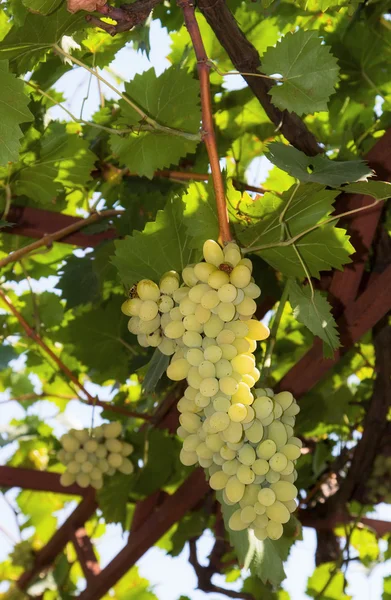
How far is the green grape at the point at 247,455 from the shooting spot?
828 mm

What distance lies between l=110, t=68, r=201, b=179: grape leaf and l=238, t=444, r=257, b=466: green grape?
0.58m

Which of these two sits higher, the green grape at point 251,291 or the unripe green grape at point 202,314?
the green grape at point 251,291

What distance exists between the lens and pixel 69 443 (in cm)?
174

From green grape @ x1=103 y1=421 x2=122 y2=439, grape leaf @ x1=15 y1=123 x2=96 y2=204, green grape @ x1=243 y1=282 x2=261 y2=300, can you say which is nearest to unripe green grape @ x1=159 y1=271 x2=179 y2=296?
green grape @ x1=243 y1=282 x2=261 y2=300

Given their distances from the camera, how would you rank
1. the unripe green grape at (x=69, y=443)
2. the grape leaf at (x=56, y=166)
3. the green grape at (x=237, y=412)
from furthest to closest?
the unripe green grape at (x=69, y=443), the grape leaf at (x=56, y=166), the green grape at (x=237, y=412)

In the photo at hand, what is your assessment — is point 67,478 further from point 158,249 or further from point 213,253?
point 213,253

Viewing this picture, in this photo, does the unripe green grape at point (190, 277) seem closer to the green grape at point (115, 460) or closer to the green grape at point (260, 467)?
the green grape at point (260, 467)

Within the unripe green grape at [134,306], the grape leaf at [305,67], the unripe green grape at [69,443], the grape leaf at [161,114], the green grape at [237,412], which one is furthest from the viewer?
the unripe green grape at [69,443]

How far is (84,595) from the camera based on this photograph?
6.75ft

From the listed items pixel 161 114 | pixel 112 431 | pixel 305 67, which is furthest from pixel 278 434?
pixel 112 431

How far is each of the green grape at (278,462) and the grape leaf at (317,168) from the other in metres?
0.35

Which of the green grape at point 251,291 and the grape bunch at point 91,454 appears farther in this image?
the grape bunch at point 91,454

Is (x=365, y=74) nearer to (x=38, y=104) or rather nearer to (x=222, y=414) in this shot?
(x=38, y=104)

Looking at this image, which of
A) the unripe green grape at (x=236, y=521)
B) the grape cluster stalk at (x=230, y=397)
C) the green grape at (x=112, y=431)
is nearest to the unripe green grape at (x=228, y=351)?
the grape cluster stalk at (x=230, y=397)
